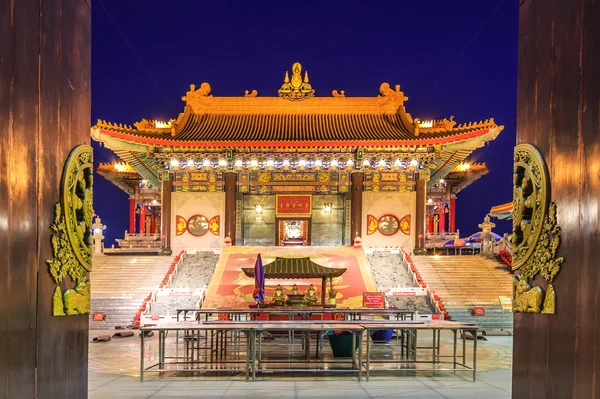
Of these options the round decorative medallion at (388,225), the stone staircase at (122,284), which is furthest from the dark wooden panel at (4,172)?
the round decorative medallion at (388,225)

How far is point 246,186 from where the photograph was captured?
23.8m

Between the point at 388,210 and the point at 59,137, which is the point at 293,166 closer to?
the point at 388,210

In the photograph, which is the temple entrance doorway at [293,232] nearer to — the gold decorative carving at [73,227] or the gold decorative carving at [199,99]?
the gold decorative carving at [199,99]

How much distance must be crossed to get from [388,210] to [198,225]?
8.25 metres

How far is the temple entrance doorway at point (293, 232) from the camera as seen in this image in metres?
24.3

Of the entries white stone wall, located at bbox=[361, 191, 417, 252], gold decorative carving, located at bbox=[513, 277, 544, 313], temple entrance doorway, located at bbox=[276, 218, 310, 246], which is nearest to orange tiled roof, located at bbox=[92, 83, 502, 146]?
white stone wall, located at bbox=[361, 191, 417, 252]

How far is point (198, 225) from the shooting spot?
23484mm

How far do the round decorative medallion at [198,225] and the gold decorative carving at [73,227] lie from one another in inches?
753

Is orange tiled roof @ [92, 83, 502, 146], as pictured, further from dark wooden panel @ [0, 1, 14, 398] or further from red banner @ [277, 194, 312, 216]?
dark wooden panel @ [0, 1, 14, 398]

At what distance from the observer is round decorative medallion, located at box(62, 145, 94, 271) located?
4.00 meters

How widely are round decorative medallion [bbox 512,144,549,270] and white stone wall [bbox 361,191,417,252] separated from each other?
1911cm

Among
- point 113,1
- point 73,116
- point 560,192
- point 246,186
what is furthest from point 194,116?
point 560,192

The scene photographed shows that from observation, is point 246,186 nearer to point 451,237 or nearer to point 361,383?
point 451,237

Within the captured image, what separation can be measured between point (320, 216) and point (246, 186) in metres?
3.60
